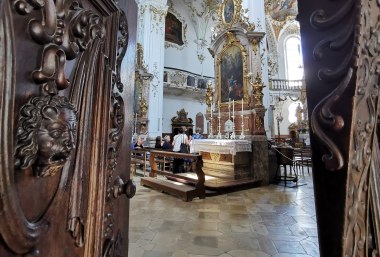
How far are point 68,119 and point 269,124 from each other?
6.36 metres

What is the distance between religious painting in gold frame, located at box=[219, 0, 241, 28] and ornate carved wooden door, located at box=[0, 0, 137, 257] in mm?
6063

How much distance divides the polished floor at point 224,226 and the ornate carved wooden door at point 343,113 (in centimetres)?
178

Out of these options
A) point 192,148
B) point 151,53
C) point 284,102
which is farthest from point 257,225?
point 284,102

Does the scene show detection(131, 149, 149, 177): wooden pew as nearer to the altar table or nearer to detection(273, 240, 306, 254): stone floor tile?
the altar table

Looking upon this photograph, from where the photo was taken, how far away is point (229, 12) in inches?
247

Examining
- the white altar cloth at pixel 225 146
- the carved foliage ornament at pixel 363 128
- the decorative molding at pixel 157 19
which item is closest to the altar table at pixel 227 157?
the white altar cloth at pixel 225 146

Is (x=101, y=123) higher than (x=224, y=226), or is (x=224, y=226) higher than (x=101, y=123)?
(x=101, y=123)


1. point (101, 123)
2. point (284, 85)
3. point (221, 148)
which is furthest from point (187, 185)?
point (284, 85)

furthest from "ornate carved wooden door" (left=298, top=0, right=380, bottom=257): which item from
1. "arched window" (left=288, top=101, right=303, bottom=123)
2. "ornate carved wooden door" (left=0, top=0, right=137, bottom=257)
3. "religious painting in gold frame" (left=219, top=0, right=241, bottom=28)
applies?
"arched window" (left=288, top=101, right=303, bottom=123)

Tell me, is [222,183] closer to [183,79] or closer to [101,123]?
[101,123]

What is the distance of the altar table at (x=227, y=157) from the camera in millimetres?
4699

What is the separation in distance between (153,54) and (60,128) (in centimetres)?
1024

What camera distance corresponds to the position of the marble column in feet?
31.5

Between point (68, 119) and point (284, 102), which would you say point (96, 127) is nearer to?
point (68, 119)
